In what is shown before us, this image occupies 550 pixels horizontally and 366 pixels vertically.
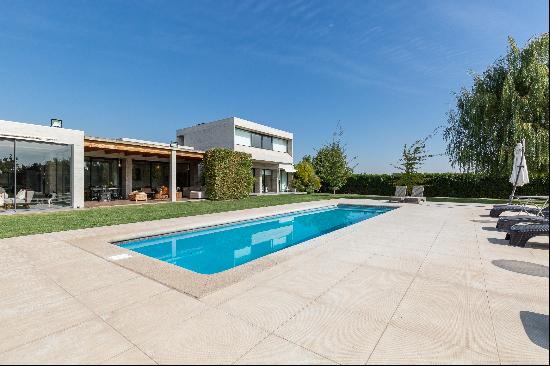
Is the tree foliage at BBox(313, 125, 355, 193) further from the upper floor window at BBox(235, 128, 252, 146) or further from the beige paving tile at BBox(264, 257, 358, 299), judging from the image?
the beige paving tile at BBox(264, 257, 358, 299)

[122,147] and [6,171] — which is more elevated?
[122,147]

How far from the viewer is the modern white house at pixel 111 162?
14609 millimetres

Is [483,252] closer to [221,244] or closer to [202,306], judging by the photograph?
[202,306]

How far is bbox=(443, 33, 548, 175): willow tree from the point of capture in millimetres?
18438

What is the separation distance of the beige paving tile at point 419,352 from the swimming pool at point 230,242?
16.9ft

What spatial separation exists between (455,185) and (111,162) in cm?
3427

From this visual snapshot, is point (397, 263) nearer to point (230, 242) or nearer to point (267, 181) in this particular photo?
point (230, 242)

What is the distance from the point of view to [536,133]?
1858 centimetres

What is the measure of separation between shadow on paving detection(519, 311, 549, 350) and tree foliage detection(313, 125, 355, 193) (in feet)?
95.7

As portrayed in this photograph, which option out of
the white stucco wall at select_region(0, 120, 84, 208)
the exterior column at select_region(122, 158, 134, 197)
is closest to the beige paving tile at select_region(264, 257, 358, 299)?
the white stucco wall at select_region(0, 120, 84, 208)

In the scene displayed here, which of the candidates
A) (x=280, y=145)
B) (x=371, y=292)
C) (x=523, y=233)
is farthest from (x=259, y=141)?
(x=371, y=292)

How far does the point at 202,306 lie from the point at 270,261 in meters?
2.28

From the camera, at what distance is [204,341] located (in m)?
2.94

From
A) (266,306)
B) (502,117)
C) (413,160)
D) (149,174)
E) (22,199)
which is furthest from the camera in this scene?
(413,160)
